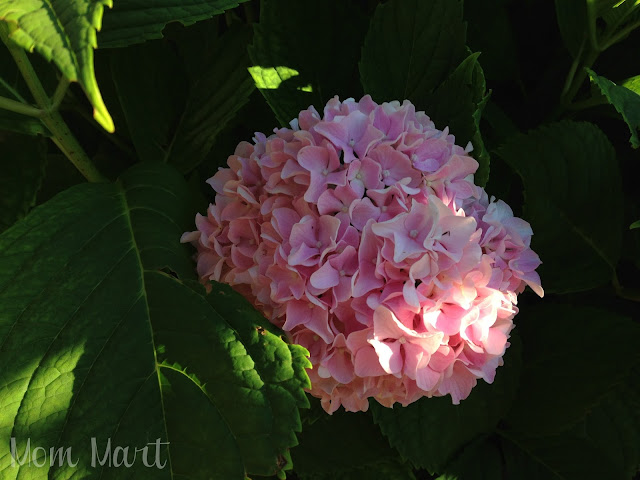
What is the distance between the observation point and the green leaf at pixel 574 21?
108cm

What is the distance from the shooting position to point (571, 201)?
1.08 m

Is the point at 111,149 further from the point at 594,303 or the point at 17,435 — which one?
the point at 594,303

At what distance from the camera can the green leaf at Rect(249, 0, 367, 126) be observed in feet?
3.17

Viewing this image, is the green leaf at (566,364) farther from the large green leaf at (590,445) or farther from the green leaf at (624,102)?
the green leaf at (624,102)

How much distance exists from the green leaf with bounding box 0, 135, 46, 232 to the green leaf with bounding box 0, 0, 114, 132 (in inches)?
17.0

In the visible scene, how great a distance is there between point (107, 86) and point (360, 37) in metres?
0.45

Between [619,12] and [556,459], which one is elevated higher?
[619,12]

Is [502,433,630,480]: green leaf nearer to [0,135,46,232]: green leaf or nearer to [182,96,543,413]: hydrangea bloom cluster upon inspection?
[182,96,543,413]: hydrangea bloom cluster

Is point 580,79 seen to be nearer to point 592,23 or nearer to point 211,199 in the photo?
point 592,23

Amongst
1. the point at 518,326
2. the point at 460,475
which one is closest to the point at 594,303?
the point at 518,326

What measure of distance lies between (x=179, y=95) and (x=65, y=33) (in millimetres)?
618

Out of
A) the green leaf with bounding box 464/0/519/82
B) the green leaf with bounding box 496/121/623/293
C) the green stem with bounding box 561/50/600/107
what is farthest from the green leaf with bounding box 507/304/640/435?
the green leaf with bounding box 464/0/519/82

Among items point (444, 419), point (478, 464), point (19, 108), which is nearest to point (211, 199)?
point (19, 108)

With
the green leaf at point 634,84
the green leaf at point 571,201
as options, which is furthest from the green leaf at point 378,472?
the green leaf at point 634,84
